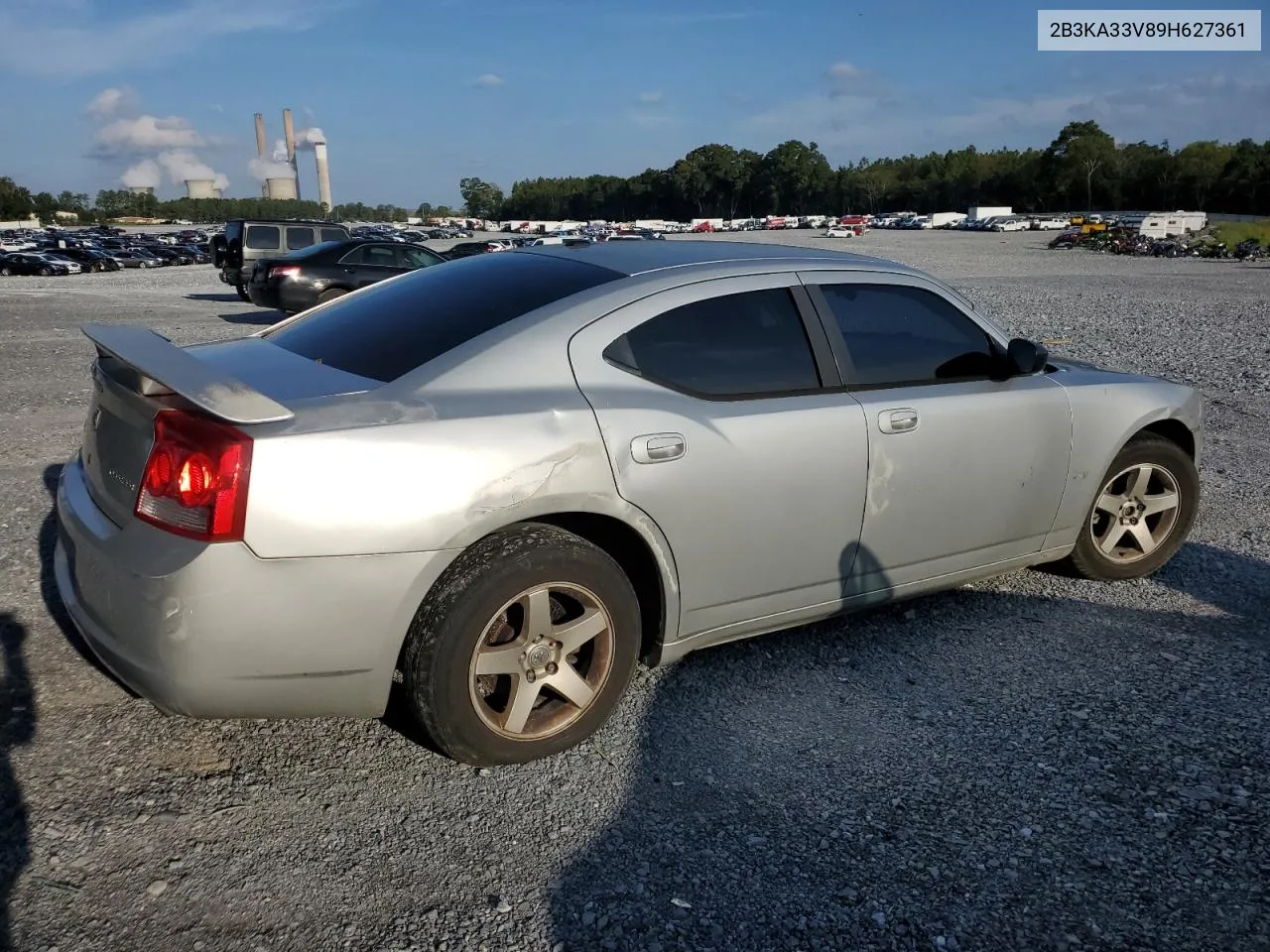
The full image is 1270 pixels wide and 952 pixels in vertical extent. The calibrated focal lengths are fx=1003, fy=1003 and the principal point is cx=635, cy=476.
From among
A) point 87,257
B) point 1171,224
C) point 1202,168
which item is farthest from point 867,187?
point 87,257

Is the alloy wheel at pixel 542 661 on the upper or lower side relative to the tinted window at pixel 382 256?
lower

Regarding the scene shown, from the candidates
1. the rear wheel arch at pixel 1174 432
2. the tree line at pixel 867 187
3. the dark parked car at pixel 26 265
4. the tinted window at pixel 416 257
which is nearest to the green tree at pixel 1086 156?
the tree line at pixel 867 187

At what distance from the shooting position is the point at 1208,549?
17.1ft

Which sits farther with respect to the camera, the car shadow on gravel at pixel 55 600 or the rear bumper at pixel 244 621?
the car shadow on gravel at pixel 55 600

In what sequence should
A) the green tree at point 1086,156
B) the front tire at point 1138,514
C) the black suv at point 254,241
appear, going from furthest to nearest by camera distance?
1. the green tree at point 1086,156
2. the black suv at point 254,241
3. the front tire at point 1138,514

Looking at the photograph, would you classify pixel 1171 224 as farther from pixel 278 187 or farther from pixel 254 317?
pixel 278 187

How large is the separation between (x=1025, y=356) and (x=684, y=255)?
1432 millimetres

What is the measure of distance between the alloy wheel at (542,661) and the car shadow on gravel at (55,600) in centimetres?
107

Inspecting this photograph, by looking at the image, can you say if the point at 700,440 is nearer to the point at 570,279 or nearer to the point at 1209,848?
the point at 570,279

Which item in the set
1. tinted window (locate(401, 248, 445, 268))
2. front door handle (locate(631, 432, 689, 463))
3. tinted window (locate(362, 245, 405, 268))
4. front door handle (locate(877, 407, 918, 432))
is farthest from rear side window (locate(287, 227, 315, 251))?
front door handle (locate(631, 432, 689, 463))

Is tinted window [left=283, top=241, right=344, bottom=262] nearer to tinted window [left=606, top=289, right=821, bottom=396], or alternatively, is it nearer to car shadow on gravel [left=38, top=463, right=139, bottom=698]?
car shadow on gravel [left=38, top=463, right=139, bottom=698]

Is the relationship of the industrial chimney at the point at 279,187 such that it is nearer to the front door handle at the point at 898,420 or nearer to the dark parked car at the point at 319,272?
the dark parked car at the point at 319,272

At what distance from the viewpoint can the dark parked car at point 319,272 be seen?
15.2 m

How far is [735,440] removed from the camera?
3318mm
